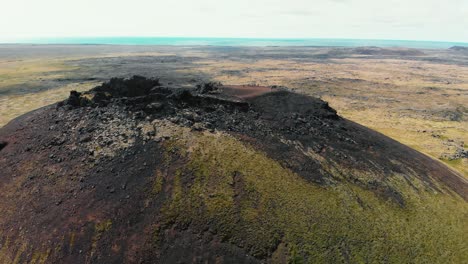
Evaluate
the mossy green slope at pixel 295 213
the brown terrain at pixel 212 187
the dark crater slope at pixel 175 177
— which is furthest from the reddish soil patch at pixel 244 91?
the mossy green slope at pixel 295 213

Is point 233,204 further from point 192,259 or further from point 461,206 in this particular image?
point 461,206

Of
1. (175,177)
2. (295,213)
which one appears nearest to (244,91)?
(175,177)

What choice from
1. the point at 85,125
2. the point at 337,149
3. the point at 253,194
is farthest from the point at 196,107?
the point at 337,149

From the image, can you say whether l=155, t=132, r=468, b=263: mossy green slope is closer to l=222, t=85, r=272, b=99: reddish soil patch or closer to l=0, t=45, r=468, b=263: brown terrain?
l=0, t=45, r=468, b=263: brown terrain

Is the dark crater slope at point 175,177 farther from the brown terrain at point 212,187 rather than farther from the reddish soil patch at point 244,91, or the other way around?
the reddish soil patch at point 244,91

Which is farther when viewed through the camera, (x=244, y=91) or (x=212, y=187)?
(x=244, y=91)

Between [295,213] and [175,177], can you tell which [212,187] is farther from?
[295,213]
